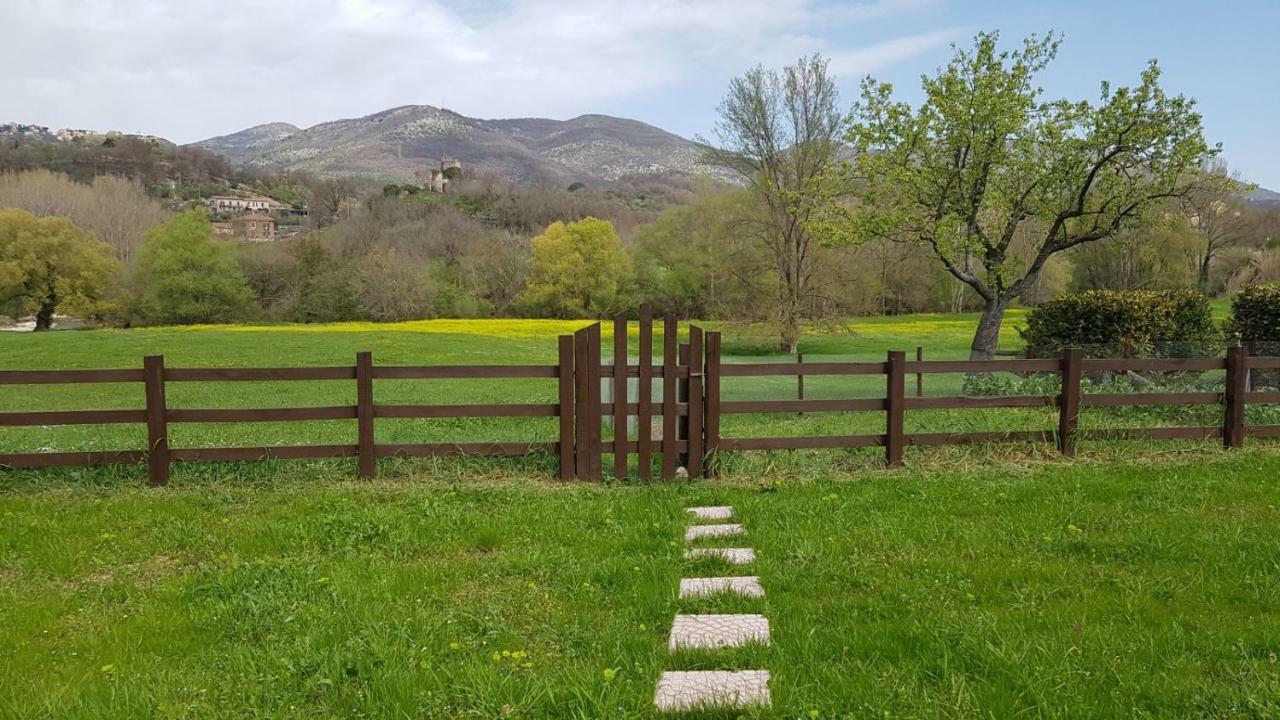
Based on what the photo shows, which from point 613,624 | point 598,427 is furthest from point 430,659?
point 598,427

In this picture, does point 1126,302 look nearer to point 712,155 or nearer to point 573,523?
point 573,523

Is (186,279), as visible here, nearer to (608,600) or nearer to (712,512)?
(712,512)

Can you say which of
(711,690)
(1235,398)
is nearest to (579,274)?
(1235,398)

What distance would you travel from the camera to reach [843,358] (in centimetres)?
2705

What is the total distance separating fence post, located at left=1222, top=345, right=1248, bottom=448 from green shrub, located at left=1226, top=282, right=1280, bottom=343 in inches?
220

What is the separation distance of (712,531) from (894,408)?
10.8ft

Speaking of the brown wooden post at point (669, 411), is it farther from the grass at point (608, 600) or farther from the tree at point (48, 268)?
the tree at point (48, 268)

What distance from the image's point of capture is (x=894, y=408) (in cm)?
811

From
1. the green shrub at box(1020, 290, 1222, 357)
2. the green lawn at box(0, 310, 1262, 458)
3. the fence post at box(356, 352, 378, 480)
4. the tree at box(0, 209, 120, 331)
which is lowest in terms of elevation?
the green lawn at box(0, 310, 1262, 458)

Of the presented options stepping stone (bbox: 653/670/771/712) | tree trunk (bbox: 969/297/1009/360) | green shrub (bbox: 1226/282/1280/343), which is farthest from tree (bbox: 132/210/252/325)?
stepping stone (bbox: 653/670/771/712)

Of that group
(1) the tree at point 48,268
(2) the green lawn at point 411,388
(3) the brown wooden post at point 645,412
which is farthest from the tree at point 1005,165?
(1) the tree at point 48,268

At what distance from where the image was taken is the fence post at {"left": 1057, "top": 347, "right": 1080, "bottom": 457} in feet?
27.6

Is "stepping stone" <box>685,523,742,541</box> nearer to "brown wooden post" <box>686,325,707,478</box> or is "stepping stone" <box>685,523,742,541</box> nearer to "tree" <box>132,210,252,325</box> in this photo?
"brown wooden post" <box>686,325,707,478</box>

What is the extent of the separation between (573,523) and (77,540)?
352 centimetres
